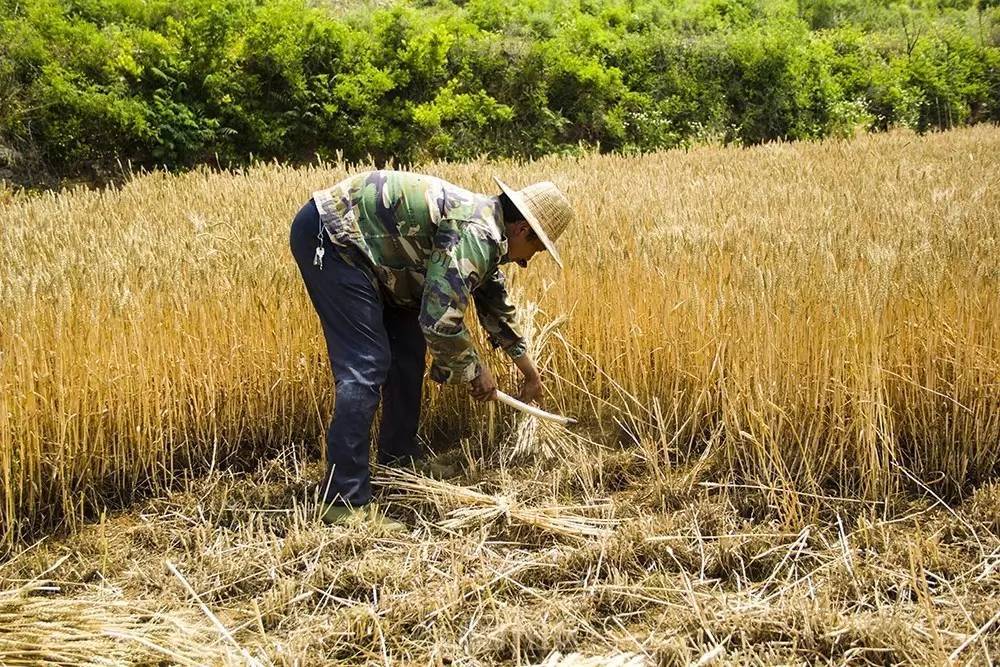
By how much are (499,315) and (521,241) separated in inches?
12.8

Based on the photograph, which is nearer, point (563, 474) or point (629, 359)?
point (563, 474)

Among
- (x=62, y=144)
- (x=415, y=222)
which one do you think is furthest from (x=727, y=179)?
(x=62, y=144)

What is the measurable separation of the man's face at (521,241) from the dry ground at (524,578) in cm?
78

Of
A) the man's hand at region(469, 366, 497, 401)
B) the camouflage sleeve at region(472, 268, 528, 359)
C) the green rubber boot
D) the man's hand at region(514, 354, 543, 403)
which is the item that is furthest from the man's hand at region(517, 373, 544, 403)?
the green rubber boot

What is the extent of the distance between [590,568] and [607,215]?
9.60 feet

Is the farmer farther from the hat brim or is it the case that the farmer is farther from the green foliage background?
the green foliage background

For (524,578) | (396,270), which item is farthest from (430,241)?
(524,578)

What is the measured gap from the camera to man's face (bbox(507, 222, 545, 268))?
258cm

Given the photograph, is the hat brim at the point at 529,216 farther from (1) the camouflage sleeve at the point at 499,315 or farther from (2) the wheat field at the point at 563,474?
(2) the wheat field at the point at 563,474

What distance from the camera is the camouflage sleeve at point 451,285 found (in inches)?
96.6

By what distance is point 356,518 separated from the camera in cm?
270

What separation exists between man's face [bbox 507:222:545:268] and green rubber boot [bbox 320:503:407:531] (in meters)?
0.91

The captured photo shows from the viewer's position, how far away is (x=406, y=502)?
9.52ft

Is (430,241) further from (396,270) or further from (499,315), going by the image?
(499,315)
